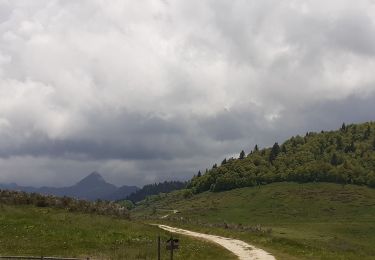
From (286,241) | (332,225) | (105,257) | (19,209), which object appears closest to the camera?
(105,257)

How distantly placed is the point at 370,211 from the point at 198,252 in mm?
149031

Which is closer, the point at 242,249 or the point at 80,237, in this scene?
the point at 242,249

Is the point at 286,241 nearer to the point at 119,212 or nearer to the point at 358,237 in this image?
the point at 119,212

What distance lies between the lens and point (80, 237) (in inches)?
2076

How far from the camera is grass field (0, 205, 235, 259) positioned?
46.1 metres

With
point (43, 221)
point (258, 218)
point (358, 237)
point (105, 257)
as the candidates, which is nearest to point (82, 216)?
point (43, 221)

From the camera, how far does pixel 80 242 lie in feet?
166

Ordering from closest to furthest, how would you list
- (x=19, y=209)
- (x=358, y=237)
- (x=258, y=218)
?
1. (x=19, y=209)
2. (x=358, y=237)
3. (x=258, y=218)

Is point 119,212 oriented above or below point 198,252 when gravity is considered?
above

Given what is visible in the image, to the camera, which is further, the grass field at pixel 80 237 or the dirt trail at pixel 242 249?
the grass field at pixel 80 237

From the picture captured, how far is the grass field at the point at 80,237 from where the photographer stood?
46125 mm

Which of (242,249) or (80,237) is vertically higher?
(80,237)

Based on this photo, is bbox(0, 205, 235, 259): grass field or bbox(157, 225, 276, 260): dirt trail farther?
bbox(0, 205, 235, 259): grass field

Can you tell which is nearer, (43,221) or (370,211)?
(43,221)
